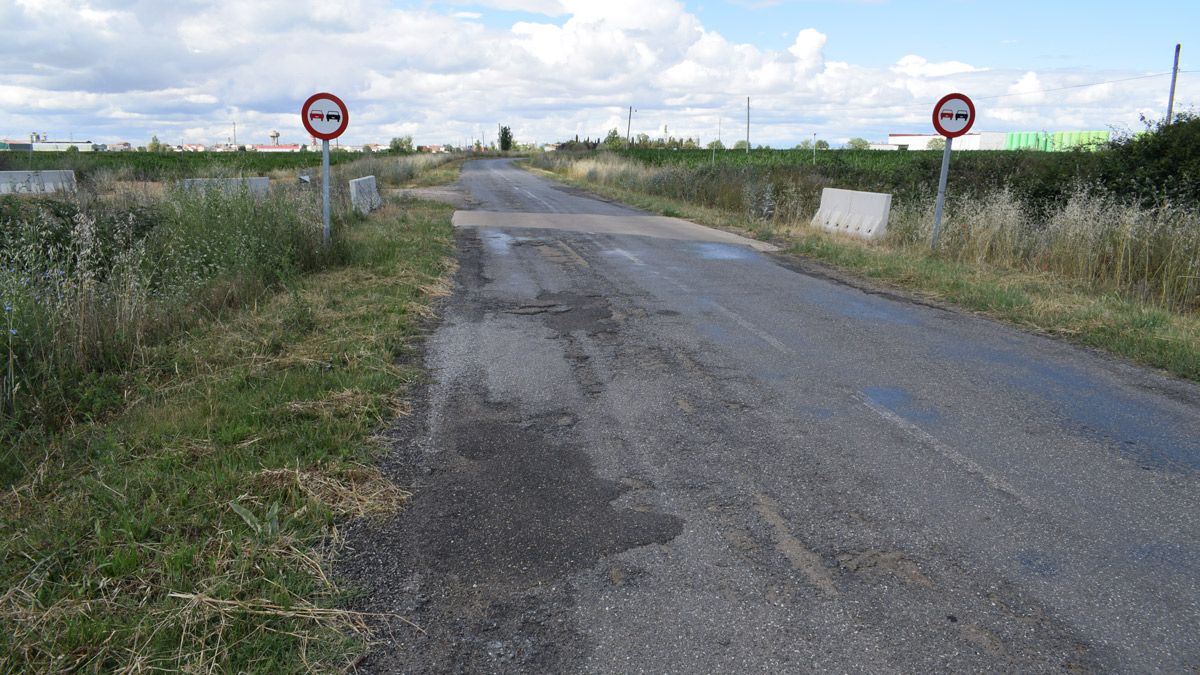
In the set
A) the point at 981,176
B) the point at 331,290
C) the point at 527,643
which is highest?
the point at 981,176

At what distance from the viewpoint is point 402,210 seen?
17.8 metres

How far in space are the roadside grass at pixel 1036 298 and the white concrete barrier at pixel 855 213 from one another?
17.9 inches

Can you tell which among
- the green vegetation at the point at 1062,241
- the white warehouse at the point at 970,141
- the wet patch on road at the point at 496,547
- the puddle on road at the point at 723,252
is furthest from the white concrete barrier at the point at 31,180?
the white warehouse at the point at 970,141

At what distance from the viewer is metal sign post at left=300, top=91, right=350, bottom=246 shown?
408 inches

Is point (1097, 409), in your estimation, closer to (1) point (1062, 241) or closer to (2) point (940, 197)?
(1) point (1062, 241)

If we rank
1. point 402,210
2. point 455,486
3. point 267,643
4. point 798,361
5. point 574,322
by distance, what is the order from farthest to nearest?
point 402,210 → point 574,322 → point 798,361 → point 455,486 → point 267,643

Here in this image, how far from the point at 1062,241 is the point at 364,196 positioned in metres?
13.7

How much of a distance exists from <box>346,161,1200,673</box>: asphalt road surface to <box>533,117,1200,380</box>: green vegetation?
1.26m

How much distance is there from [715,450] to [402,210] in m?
14.8

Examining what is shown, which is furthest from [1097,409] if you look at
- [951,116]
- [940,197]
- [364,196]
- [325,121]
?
[364,196]

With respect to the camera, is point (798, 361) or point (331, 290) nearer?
point (798, 361)

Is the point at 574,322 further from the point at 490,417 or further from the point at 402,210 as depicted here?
the point at 402,210

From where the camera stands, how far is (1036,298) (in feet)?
29.5

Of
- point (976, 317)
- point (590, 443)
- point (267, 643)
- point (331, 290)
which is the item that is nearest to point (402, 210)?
point (331, 290)
